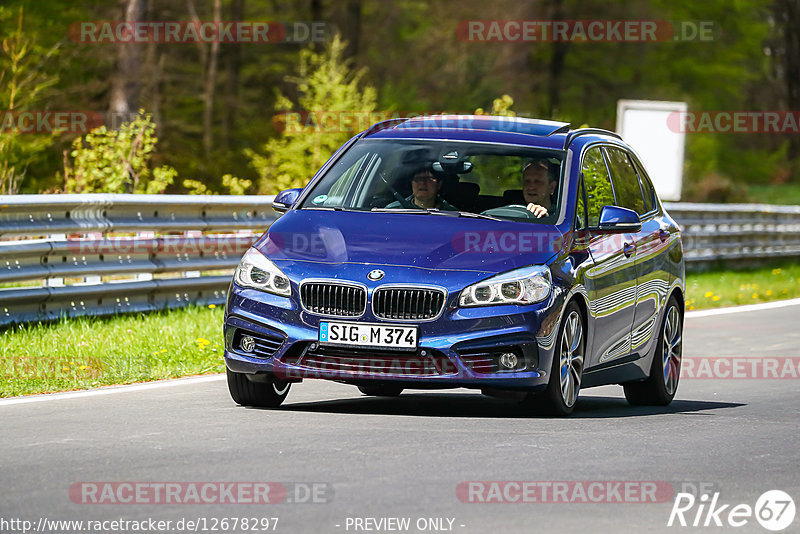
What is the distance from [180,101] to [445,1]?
509 inches

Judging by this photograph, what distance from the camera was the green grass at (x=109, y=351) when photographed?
10492 millimetres

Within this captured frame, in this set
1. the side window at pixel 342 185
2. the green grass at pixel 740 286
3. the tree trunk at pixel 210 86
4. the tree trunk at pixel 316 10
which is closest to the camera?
the side window at pixel 342 185

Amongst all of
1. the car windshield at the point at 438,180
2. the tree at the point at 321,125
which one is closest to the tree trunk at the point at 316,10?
the tree at the point at 321,125

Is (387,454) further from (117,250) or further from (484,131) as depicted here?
(117,250)

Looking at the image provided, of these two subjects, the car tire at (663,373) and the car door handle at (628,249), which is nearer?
the car door handle at (628,249)

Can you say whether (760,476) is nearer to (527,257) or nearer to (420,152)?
(527,257)

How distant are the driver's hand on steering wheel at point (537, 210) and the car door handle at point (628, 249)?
81 cm

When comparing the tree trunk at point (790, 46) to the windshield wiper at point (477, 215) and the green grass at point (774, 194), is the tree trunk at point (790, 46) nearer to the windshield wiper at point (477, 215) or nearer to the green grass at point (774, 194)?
the green grass at point (774, 194)

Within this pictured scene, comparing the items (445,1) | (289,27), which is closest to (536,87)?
(445,1)

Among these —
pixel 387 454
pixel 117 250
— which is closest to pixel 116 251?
pixel 117 250

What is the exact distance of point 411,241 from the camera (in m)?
8.70

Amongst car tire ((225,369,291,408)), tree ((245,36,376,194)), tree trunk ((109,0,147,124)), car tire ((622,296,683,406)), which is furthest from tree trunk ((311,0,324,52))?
car tire ((225,369,291,408))

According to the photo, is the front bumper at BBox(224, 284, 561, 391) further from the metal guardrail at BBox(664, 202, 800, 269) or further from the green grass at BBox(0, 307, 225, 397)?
the metal guardrail at BBox(664, 202, 800, 269)

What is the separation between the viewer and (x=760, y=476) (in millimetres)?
7316
